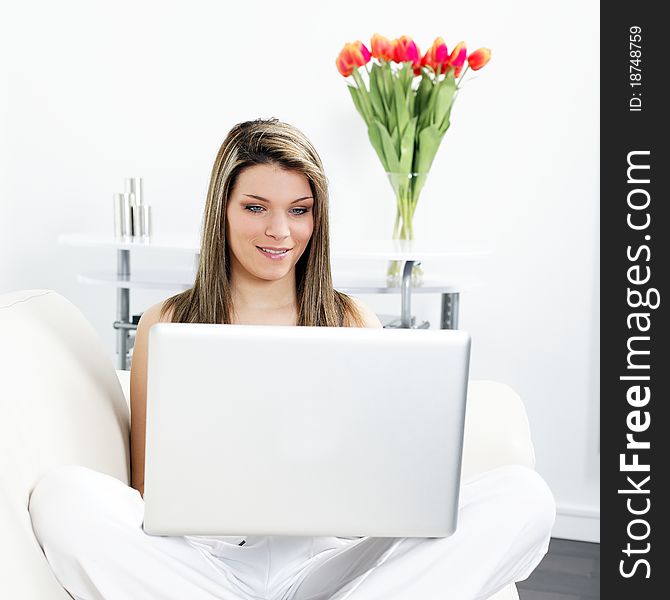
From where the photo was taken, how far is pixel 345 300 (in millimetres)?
1706

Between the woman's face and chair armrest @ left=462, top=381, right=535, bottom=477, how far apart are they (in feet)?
1.45

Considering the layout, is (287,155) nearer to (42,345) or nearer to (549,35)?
(42,345)

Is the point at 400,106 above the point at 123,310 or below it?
above

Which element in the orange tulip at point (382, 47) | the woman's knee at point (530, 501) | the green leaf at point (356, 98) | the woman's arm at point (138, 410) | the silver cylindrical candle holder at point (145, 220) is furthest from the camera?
the silver cylindrical candle holder at point (145, 220)

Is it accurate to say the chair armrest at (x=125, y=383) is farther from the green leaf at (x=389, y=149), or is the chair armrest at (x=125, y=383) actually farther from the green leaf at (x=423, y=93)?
the green leaf at (x=423, y=93)

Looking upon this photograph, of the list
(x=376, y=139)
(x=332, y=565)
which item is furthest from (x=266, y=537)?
(x=376, y=139)

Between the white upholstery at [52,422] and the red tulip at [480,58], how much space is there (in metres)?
1.00

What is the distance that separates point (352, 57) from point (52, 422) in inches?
56.8

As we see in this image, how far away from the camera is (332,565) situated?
1.32m

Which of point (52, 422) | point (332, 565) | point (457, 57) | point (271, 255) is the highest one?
→ point (457, 57)

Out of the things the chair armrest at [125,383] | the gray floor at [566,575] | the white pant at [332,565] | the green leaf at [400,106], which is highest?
the green leaf at [400,106]

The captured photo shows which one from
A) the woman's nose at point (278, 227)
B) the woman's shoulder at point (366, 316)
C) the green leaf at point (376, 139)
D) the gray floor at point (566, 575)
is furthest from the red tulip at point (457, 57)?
the gray floor at point (566, 575)

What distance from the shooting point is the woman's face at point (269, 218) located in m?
1.53

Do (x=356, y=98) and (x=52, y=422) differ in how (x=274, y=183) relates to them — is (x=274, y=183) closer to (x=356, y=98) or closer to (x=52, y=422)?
(x=52, y=422)
